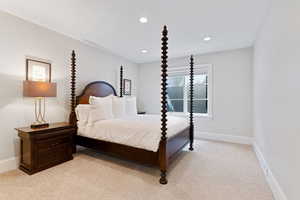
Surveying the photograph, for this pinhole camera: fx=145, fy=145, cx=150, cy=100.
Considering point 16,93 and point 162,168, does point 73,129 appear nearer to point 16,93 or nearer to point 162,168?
point 16,93

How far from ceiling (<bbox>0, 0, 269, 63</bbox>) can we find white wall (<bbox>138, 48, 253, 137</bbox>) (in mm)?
485

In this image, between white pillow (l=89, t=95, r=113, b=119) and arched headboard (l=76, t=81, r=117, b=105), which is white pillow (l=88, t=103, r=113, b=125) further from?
arched headboard (l=76, t=81, r=117, b=105)

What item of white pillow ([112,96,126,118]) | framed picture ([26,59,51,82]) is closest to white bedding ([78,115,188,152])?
white pillow ([112,96,126,118])

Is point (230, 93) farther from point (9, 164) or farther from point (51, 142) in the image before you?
point (9, 164)

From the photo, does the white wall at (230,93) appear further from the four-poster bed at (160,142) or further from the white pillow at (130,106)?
the white pillow at (130,106)

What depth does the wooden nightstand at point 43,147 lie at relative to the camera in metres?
2.29

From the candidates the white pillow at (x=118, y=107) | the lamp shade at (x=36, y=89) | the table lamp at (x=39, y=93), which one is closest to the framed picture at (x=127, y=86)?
the white pillow at (x=118, y=107)

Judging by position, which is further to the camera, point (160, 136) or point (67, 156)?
point (67, 156)

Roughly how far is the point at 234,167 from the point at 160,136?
1.56 m

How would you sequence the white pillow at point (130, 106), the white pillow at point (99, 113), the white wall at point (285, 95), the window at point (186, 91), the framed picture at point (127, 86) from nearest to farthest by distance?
the white wall at point (285, 95)
the white pillow at point (99, 113)
the white pillow at point (130, 106)
the window at point (186, 91)
the framed picture at point (127, 86)

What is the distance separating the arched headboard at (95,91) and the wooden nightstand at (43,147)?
2.65 ft

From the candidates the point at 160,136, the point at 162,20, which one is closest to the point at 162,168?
the point at 160,136

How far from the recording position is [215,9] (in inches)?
90.0

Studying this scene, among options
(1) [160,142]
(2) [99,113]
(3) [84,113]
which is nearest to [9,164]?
(3) [84,113]
